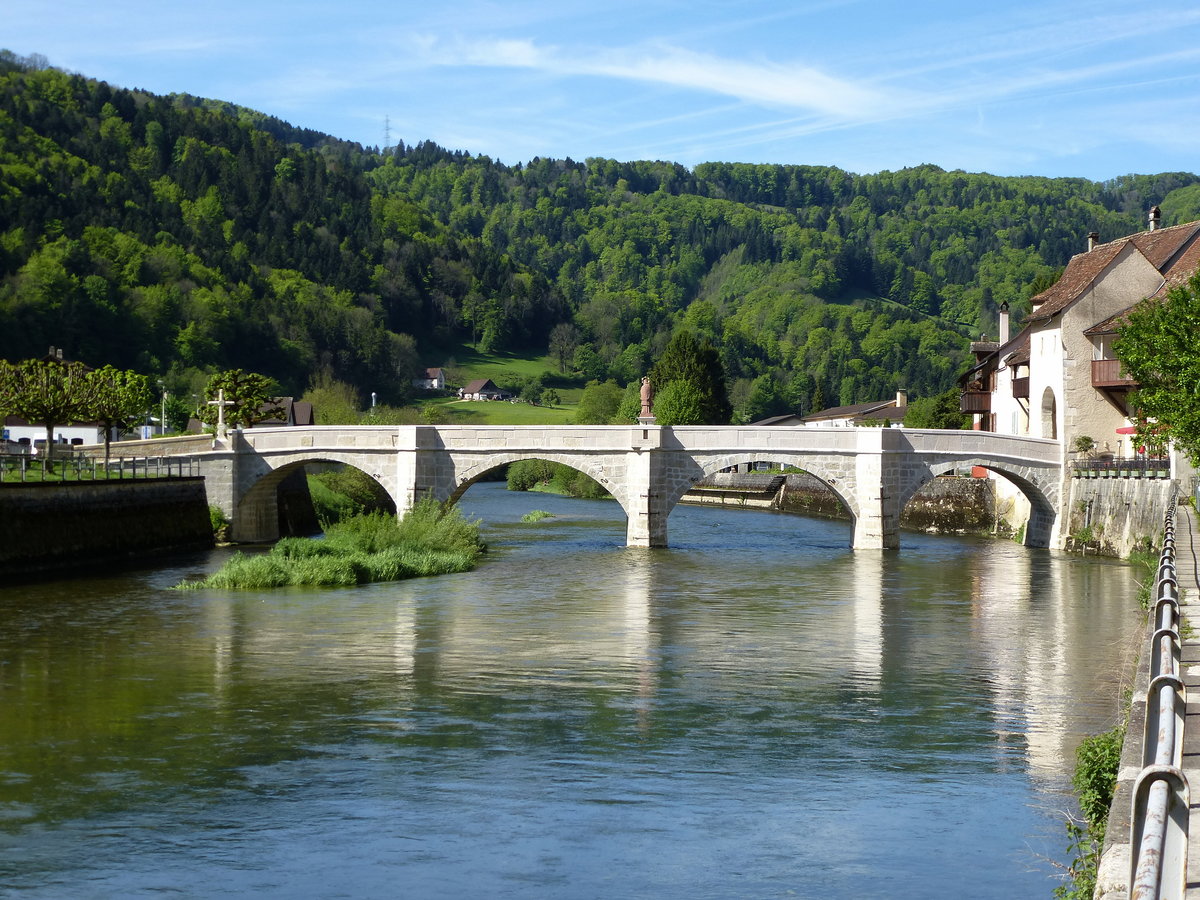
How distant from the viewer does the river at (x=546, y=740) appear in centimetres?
1374

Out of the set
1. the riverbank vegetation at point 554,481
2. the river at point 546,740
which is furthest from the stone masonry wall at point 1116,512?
the riverbank vegetation at point 554,481

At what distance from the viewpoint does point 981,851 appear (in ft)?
46.0

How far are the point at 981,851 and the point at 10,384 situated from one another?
2000 inches

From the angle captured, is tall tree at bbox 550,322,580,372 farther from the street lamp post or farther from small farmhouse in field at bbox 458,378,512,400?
the street lamp post

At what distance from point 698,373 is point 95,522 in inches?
2853

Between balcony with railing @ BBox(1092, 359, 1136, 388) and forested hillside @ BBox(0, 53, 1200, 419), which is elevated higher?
forested hillside @ BBox(0, 53, 1200, 419)

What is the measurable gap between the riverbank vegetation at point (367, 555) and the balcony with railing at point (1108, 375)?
2238 centimetres

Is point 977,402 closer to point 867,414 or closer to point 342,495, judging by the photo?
point 342,495

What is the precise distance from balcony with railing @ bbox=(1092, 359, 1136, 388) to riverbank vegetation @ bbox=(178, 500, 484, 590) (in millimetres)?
22383

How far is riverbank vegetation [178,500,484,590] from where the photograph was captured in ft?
126

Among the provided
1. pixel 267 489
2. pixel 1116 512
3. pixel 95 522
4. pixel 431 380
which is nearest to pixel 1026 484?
pixel 1116 512

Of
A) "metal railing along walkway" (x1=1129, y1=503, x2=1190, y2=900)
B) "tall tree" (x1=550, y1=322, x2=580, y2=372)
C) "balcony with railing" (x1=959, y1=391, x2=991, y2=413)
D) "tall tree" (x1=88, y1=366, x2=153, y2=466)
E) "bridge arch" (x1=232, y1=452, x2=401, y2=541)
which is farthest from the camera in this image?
"tall tree" (x1=550, y1=322, x2=580, y2=372)

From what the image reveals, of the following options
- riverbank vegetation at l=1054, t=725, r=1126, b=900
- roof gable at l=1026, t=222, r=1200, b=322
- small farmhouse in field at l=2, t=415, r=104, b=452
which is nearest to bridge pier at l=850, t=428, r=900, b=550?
roof gable at l=1026, t=222, r=1200, b=322

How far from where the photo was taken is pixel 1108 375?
50344 millimetres
